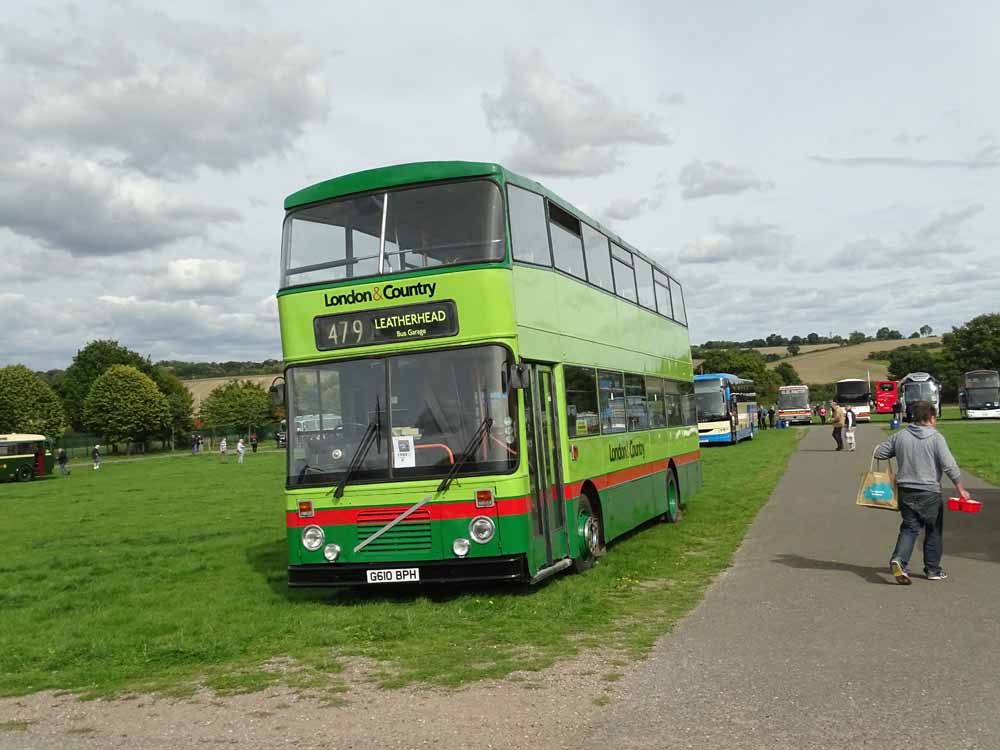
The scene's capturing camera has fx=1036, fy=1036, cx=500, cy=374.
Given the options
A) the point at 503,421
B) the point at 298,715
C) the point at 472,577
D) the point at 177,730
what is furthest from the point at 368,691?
the point at 503,421

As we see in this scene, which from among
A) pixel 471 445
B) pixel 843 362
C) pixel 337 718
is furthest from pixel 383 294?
pixel 843 362

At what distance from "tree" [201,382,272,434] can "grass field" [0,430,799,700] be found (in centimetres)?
10443

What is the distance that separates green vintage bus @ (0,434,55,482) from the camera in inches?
2000

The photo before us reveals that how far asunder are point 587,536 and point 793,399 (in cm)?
7437

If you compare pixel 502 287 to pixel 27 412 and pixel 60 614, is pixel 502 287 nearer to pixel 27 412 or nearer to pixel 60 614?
pixel 60 614

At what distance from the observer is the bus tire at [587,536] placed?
11992 millimetres

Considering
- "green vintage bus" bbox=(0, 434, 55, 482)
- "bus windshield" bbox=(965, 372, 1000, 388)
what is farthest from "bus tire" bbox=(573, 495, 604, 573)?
"bus windshield" bbox=(965, 372, 1000, 388)

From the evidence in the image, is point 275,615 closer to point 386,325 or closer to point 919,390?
point 386,325

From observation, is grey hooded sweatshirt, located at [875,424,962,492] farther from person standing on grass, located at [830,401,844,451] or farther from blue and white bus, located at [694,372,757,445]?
blue and white bus, located at [694,372,757,445]

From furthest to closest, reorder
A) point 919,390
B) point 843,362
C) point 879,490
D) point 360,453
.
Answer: point 843,362, point 919,390, point 879,490, point 360,453

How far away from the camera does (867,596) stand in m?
9.86

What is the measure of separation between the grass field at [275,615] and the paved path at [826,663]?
65 centimetres

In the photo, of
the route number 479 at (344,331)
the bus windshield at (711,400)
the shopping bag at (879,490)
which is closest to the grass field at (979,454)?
the bus windshield at (711,400)

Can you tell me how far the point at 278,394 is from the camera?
10.9 m
